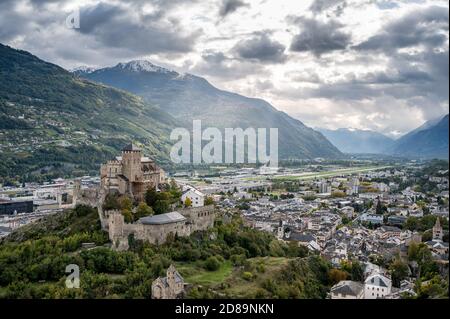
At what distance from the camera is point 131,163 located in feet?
102

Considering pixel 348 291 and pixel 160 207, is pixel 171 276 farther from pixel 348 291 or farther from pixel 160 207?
pixel 348 291

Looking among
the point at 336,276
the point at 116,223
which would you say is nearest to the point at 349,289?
the point at 336,276

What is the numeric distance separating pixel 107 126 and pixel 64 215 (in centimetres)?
8925

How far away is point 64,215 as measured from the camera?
110ft

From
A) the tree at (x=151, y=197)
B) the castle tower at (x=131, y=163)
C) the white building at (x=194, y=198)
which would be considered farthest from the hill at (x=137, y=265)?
the castle tower at (x=131, y=163)

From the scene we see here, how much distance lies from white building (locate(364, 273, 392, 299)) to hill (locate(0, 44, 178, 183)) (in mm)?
64277

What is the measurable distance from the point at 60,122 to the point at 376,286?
→ 294 feet

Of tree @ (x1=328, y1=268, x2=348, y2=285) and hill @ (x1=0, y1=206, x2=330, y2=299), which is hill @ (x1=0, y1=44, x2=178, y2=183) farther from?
tree @ (x1=328, y1=268, x2=348, y2=285)

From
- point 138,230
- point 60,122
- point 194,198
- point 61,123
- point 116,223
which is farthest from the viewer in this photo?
point 60,122

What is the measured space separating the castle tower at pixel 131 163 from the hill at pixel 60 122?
5569 centimetres
